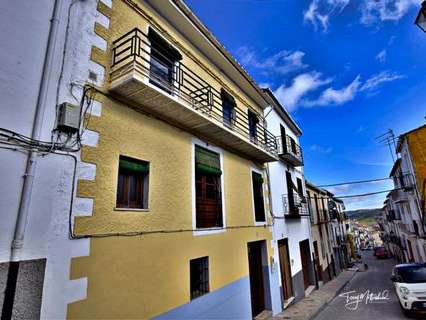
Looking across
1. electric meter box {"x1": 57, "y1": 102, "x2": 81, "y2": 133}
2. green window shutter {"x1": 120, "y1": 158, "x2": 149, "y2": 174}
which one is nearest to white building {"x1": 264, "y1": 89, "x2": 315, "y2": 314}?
green window shutter {"x1": 120, "y1": 158, "x2": 149, "y2": 174}

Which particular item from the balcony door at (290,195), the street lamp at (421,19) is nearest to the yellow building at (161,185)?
the balcony door at (290,195)

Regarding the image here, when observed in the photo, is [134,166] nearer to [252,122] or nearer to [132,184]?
[132,184]

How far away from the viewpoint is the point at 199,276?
599 cm

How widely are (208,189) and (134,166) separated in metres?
2.77

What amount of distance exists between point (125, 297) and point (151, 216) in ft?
4.60

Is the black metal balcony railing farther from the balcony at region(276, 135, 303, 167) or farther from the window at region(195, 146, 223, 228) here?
the window at region(195, 146, 223, 228)

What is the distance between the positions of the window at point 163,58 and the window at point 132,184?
212cm

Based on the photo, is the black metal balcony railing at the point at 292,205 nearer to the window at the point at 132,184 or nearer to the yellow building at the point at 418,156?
the yellow building at the point at 418,156

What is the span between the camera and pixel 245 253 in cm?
774

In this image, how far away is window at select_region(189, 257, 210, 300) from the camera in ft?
18.8

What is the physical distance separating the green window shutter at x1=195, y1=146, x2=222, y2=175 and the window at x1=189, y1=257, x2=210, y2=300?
234 centimetres

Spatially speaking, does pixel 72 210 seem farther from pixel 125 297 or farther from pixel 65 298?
pixel 125 297

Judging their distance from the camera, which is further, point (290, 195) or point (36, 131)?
point (290, 195)

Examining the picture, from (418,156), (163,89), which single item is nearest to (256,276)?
(163,89)
